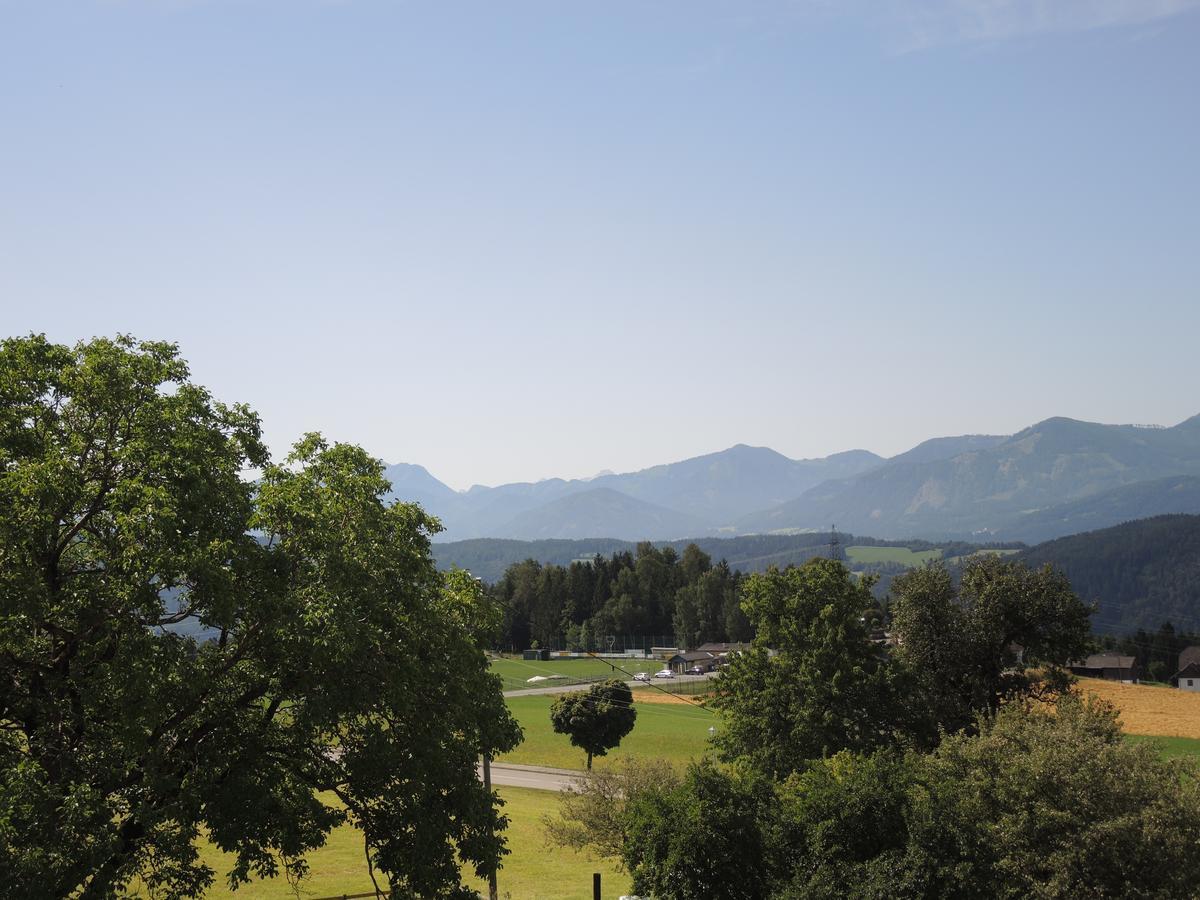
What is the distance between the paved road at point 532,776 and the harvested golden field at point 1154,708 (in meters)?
39.1

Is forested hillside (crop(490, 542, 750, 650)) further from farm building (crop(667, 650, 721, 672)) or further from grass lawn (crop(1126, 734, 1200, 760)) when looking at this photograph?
grass lawn (crop(1126, 734, 1200, 760))

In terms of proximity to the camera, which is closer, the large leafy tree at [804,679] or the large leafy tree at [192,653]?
the large leafy tree at [192,653]

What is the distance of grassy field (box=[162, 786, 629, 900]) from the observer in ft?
116

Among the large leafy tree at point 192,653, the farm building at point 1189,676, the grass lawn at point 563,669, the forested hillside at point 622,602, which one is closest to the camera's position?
the large leafy tree at point 192,653

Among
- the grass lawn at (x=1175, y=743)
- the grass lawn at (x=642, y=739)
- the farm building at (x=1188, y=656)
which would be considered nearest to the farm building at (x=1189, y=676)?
the farm building at (x=1188, y=656)

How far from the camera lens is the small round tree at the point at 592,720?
216 ft

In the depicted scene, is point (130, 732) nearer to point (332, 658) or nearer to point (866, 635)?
point (332, 658)

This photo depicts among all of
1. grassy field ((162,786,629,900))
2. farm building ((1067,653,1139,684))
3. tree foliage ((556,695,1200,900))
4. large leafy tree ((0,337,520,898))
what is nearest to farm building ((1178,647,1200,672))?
farm building ((1067,653,1139,684))

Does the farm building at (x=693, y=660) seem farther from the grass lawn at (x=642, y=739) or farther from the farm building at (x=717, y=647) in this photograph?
the grass lawn at (x=642, y=739)

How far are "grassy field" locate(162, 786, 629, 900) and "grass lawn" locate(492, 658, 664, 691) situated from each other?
225ft

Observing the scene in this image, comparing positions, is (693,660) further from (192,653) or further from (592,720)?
(192,653)

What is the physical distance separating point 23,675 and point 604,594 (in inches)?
6144

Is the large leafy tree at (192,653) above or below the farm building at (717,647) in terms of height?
above

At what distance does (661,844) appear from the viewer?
2564 cm
